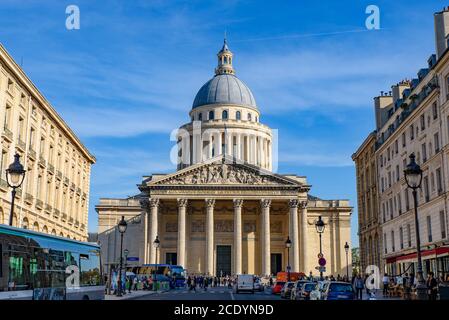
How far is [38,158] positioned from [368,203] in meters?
38.9

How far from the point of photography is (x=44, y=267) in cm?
1586

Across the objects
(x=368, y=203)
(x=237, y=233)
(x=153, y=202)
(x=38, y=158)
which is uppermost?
(x=153, y=202)

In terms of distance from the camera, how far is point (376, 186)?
193 feet

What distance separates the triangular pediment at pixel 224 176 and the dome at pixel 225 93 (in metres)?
27.9

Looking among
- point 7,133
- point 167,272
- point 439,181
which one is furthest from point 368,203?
point 7,133

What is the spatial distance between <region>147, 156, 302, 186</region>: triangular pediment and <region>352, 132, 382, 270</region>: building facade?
460 inches

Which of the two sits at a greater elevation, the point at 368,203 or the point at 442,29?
the point at 442,29

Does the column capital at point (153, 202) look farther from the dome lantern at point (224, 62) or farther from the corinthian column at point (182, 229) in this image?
the dome lantern at point (224, 62)

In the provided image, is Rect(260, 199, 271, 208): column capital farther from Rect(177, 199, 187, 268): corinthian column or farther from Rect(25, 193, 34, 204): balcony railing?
Rect(25, 193, 34, 204): balcony railing

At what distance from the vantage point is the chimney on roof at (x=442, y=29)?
40.3m

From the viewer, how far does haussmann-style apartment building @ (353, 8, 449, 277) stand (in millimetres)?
38188

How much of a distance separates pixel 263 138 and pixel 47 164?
62.3 m

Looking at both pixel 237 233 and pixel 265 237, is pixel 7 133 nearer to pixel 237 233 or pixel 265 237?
pixel 237 233
